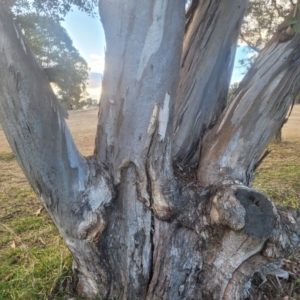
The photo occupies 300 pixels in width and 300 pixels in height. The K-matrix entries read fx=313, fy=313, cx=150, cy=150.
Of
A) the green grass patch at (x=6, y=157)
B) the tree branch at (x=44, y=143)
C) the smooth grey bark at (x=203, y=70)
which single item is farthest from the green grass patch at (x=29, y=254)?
the green grass patch at (x=6, y=157)

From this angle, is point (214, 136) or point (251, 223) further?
point (214, 136)

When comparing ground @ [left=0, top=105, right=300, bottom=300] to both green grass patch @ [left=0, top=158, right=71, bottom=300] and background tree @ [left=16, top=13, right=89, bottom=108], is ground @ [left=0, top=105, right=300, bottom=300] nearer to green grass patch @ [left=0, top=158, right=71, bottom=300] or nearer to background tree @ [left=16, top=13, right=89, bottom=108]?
green grass patch @ [left=0, top=158, right=71, bottom=300]

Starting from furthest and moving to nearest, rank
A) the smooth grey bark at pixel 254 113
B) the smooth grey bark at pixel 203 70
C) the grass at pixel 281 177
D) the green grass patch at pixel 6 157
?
1. the green grass patch at pixel 6 157
2. the grass at pixel 281 177
3. the smooth grey bark at pixel 203 70
4. the smooth grey bark at pixel 254 113

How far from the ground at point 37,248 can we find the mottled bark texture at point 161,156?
150 millimetres

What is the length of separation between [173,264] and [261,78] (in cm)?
88

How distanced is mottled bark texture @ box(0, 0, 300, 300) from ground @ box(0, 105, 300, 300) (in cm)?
15

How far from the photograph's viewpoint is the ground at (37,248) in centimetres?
148

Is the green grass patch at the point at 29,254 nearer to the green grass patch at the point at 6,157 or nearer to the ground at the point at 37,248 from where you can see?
the ground at the point at 37,248

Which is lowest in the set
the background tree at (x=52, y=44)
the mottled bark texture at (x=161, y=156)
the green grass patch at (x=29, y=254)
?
the green grass patch at (x=29, y=254)

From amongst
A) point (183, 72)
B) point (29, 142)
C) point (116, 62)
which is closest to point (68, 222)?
point (29, 142)

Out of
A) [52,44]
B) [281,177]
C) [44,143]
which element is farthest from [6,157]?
[44,143]

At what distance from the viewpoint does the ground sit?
4.87ft

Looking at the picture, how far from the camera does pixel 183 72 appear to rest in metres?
1.52

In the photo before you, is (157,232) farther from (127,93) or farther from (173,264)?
(127,93)
